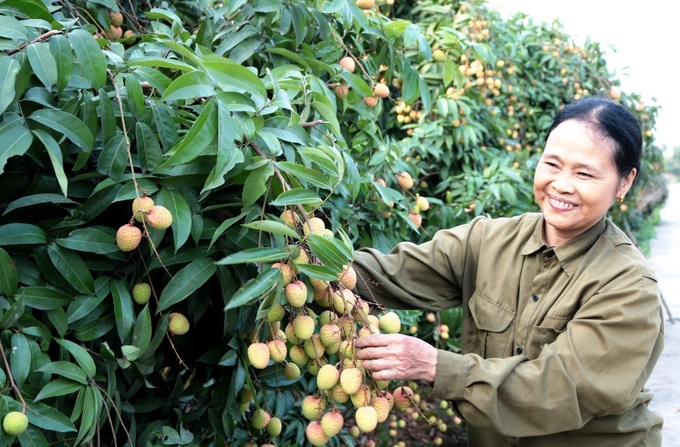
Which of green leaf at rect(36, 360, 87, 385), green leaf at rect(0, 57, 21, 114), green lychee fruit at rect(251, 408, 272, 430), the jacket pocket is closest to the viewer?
green leaf at rect(0, 57, 21, 114)

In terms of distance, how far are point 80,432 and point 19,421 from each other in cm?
11

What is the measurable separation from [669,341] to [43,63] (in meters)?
4.44

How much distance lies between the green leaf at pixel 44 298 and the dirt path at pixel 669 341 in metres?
2.87

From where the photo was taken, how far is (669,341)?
4648 millimetres

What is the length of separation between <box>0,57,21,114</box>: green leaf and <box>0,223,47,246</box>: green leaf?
21 centimetres

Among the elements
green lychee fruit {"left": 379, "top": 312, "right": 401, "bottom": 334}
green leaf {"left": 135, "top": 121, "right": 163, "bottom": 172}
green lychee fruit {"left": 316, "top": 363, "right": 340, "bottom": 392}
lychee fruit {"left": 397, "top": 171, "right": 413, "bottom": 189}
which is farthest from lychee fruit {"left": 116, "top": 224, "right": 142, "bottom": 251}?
lychee fruit {"left": 397, "top": 171, "right": 413, "bottom": 189}

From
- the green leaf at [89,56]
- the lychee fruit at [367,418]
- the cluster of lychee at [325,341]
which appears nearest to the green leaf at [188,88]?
the green leaf at [89,56]

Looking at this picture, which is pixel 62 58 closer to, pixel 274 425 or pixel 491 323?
pixel 274 425

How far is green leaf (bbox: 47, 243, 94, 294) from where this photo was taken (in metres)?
1.17

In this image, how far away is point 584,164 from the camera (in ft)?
4.85

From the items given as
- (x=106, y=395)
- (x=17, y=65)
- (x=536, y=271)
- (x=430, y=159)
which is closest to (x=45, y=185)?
(x=17, y=65)

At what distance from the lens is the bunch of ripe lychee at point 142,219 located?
1.08 m

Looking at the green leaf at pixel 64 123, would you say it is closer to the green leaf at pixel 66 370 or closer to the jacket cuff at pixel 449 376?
the green leaf at pixel 66 370

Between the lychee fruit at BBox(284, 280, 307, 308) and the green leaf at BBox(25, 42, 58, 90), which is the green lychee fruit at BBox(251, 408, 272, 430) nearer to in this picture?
the lychee fruit at BBox(284, 280, 307, 308)
